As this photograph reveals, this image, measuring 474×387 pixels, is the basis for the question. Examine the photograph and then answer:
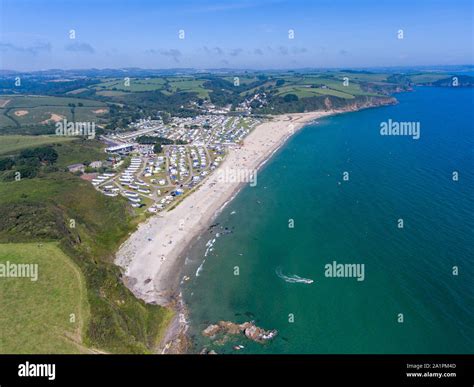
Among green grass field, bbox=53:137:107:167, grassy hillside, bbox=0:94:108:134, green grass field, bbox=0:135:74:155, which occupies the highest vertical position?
grassy hillside, bbox=0:94:108:134

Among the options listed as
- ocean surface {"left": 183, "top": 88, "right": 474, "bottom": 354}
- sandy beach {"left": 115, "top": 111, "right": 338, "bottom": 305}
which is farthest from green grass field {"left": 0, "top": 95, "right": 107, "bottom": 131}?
ocean surface {"left": 183, "top": 88, "right": 474, "bottom": 354}

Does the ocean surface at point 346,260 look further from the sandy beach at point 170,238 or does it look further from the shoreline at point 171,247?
the sandy beach at point 170,238

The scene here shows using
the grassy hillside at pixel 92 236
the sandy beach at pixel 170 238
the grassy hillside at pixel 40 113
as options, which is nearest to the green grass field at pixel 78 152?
the grassy hillside at pixel 92 236

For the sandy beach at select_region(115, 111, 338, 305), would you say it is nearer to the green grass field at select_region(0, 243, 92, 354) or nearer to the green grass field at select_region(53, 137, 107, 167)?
the green grass field at select_region(0, 243, 92, 354)

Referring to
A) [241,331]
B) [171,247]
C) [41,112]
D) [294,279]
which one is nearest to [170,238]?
[171,247]

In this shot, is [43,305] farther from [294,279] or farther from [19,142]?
[19,142]

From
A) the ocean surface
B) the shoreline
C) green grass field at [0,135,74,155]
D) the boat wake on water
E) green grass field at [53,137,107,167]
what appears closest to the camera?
the ocean surface
